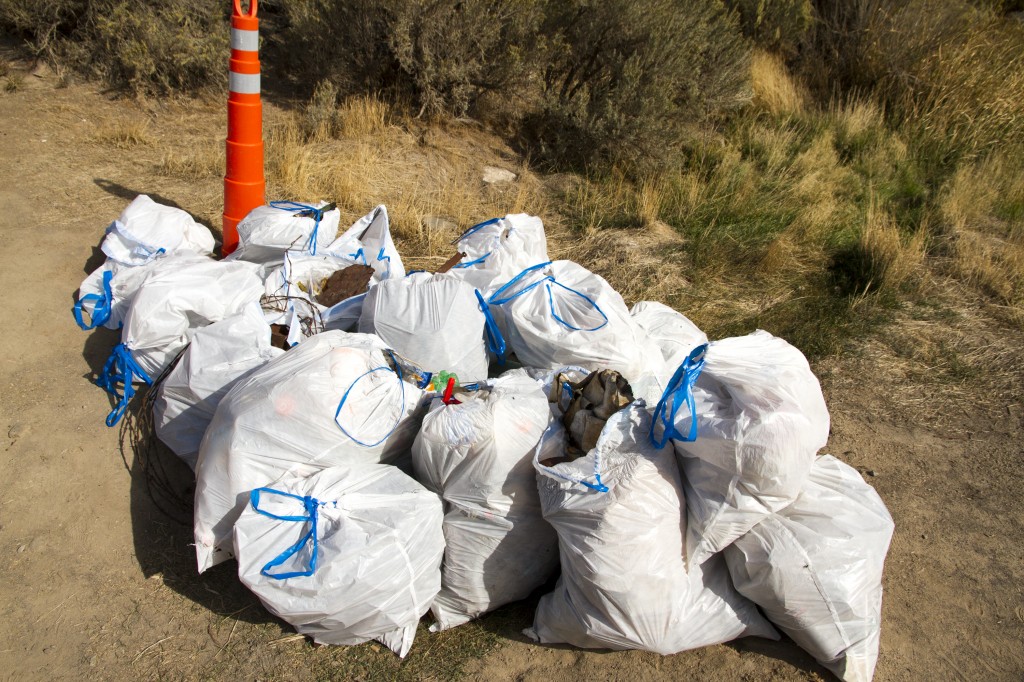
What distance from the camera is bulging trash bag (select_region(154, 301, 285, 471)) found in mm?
3027

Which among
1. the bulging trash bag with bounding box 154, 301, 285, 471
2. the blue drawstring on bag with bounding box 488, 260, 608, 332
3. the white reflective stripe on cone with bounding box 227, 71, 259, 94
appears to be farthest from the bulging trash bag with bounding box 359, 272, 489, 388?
the white reflective stripe on cone with bounding box 227, 71, 259, 94

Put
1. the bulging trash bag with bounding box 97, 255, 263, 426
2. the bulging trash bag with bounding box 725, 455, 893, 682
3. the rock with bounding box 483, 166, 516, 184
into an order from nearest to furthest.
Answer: the bulging trash bag with bounding box 725, 455, 893, 682
the bulging trash bag with bounding box 97, 255, 263, 426
the rock with bounding box 483, 166, 516, 184

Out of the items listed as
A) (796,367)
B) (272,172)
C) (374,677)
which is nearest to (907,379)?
(796,367)

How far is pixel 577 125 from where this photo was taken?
581 cm

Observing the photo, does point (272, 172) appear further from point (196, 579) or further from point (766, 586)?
point (766, 586)

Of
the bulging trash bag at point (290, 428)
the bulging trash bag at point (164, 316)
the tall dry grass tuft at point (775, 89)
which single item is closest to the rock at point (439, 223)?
the bulging trash bag at point (164, 316)

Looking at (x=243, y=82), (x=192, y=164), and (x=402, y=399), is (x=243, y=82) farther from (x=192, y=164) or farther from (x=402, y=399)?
(x=402, y=399)

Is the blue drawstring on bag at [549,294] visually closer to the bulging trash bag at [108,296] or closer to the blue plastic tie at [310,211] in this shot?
the blue plastic tie at [310,211]

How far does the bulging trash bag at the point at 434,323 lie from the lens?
10.3 ft

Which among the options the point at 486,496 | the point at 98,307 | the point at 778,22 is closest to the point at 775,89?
the point at 778,22

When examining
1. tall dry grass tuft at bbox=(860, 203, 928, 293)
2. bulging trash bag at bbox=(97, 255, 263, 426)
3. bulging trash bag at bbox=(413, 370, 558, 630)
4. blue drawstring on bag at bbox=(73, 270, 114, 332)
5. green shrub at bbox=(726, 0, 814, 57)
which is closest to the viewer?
bulging trash bag at bbox=(413, 370, 558, 630)

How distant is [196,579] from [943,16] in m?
7.61

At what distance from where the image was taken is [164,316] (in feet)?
10.8

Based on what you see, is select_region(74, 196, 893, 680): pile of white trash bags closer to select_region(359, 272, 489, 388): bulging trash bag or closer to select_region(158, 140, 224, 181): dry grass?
select_region(359, 272, 489, 388): bulging trash bag
